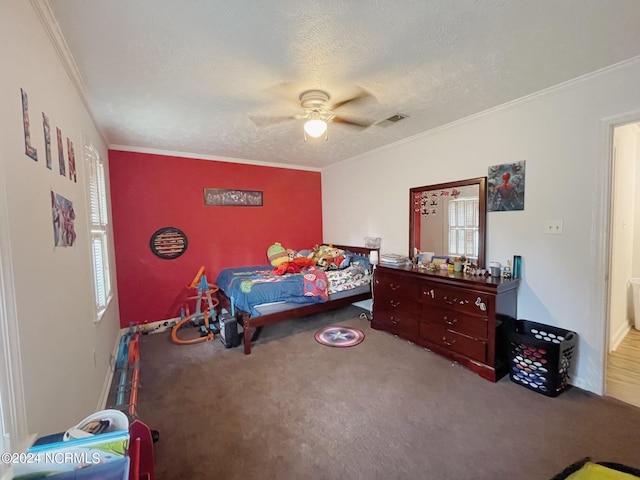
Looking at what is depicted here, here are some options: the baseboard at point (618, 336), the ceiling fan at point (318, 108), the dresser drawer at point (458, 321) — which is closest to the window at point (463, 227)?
the dresser drawer at point (458, 321)

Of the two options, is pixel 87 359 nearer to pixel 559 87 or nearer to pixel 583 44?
pixel 583 44

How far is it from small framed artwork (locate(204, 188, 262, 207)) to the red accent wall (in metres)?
0.07

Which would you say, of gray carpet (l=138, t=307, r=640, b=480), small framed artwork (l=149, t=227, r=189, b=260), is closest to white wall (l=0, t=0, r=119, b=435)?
gray carpet (l=138, t=307, r=640, b=480)

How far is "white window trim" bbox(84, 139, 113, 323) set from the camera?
246cm

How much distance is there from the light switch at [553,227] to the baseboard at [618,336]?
68.9 inches

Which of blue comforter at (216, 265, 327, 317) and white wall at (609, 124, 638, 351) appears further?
blue comforter at (216, 265, 327, 317)

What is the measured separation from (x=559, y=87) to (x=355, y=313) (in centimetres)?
368

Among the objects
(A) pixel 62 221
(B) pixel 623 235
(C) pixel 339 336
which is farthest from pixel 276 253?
(B) pixel 623 235

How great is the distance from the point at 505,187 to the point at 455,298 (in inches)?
49.7

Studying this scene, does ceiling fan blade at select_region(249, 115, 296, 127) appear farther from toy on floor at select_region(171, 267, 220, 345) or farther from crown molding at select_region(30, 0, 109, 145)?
toy on floor at select_region(171, 267, 220, 345)

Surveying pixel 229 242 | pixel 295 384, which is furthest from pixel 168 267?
pixel 295 384

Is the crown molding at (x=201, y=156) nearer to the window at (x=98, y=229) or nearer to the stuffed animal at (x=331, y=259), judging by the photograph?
the window at (x=98, y=229)

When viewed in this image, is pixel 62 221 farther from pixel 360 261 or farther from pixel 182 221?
pixel 360 261

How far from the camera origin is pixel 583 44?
186 centimetres
